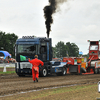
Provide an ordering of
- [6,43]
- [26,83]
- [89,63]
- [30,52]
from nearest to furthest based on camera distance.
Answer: [26,83] → [30,52] → [89,63] → [6,43]

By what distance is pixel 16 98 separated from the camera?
28.5ft

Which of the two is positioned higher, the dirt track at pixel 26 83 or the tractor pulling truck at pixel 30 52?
the tractor pulling truck at pixel 30 52

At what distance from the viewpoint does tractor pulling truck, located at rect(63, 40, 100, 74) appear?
24.1 metres

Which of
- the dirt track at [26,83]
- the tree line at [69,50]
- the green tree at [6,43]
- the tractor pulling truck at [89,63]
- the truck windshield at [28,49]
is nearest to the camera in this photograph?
the dirt track at [26,83]

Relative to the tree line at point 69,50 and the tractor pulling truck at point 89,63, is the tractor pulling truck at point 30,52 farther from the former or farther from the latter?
the tree line at point 69,50

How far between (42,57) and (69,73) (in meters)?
6.08

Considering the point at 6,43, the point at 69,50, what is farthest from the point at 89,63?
the point at 69,50

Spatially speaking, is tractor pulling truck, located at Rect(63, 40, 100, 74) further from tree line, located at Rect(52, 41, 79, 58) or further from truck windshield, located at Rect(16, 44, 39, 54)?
tree line, located at Rect(52, 41, 79, 58)

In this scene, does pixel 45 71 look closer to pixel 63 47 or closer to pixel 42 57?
pixel 42 57

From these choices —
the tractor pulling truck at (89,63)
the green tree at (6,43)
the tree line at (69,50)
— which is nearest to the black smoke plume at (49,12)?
the tractor pulling truck at (89,63)

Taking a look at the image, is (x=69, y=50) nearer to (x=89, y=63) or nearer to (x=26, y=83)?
(x=89, y=63)

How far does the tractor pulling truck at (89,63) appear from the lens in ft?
79.2

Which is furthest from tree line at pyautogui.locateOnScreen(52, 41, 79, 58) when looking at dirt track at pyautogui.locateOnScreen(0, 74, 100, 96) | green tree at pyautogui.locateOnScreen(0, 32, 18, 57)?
dirt track at pyautogui.locateOnScreen(0, 74, 100, 96)

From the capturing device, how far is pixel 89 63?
26484mm
